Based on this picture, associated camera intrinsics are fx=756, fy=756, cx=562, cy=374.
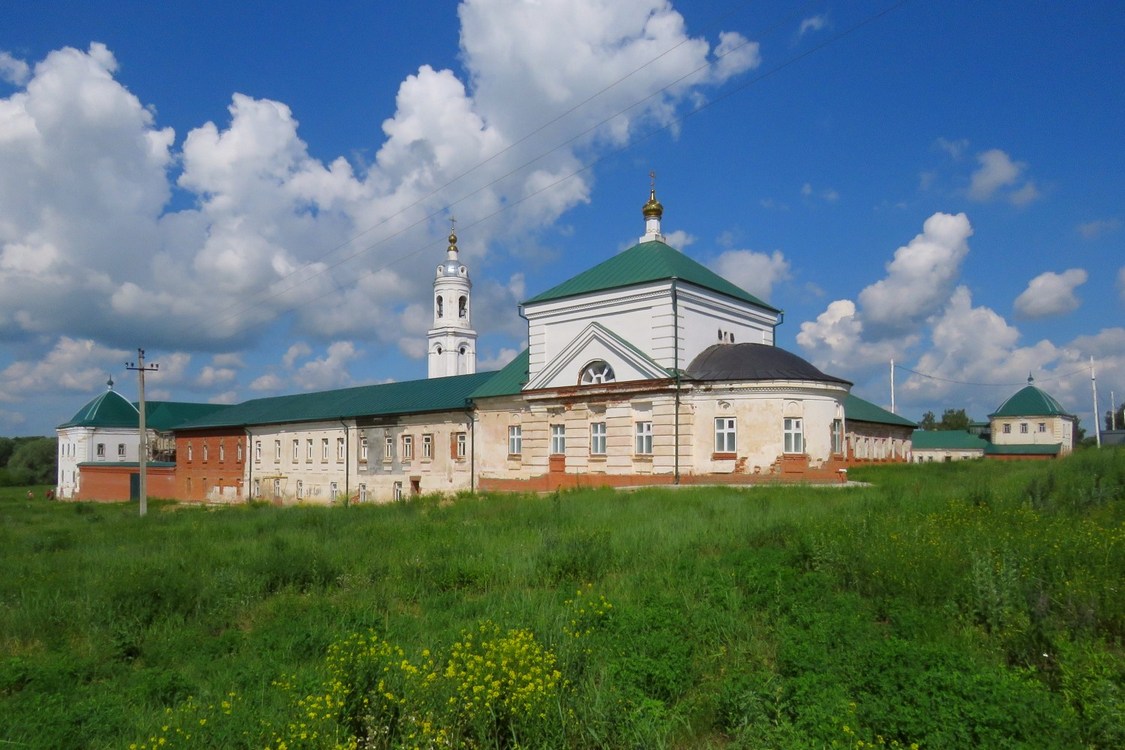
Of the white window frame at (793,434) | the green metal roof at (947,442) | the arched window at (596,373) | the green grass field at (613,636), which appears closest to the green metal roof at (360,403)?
the arched window at (596,373)

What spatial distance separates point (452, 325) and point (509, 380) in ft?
76.0

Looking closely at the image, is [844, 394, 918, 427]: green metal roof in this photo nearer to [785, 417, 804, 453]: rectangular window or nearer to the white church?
the white church

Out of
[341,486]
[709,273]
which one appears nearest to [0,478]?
[341,486]

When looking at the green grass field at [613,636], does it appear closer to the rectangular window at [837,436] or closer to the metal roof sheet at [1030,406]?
the rectangular window at [837,436]

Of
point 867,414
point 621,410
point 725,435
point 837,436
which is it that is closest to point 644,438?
point 621,410

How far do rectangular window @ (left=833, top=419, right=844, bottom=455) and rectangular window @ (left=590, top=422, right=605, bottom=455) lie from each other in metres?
7.50

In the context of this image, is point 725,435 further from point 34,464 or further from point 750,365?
point 34,464

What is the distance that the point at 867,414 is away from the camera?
3591cm

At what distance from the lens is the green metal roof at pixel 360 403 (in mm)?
33719

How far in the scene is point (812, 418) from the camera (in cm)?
2256

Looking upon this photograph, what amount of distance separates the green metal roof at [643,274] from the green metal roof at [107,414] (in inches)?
1864

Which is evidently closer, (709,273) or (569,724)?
(569,724)

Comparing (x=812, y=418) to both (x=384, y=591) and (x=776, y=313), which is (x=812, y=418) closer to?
(x=776, y=313)

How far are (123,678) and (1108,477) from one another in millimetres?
13880
